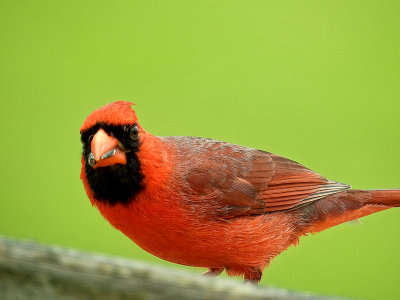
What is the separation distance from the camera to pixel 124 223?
107 inches

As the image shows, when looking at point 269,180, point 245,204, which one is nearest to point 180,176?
point 245,204

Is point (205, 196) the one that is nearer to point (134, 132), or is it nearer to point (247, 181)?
point (247, 181)

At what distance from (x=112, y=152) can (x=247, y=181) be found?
1.08m

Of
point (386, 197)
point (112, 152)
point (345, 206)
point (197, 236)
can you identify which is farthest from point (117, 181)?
point (386, 197)

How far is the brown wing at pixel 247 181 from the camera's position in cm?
310

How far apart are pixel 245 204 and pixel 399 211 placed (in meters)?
2.32

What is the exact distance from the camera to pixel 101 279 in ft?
3.63

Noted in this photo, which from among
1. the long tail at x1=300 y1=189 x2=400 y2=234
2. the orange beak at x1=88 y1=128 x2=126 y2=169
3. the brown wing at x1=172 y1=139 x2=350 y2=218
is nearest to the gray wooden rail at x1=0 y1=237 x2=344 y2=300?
the orange beak at x1=88 y1=128 x2=126 y2=169

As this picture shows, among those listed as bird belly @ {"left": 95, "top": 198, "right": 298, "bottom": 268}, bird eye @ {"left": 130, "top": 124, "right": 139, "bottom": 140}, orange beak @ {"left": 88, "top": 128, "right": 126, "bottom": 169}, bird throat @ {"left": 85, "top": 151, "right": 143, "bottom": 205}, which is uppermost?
bird eye @ {"left": 130, "top": 124, "right": 139, "bottom": 140}

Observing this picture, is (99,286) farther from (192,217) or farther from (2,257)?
(192,217)

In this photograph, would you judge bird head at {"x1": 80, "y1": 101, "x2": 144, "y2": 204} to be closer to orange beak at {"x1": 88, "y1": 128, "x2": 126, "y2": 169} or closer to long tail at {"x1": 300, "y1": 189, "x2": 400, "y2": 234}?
orange beak at {"x1": 88, "y1": 128, "x2": 126, "y2": 169}

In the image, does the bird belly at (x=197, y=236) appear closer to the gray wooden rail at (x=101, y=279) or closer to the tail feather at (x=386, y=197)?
the tail feather at (x=386, y=197)

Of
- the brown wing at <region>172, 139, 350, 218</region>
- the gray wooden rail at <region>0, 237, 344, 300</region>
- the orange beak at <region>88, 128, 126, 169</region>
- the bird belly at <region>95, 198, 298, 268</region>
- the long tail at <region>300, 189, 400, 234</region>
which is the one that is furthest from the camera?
the long tail at <region>300, 189, 400, 234</region>

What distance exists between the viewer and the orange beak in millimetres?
2385
